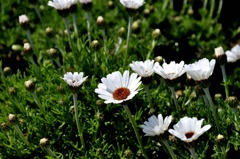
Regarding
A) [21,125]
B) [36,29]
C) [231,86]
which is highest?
[36,29]

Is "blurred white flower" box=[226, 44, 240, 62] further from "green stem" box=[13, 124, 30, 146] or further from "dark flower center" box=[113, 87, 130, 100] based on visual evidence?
"green stem" box=[13, 124, 30, 146]

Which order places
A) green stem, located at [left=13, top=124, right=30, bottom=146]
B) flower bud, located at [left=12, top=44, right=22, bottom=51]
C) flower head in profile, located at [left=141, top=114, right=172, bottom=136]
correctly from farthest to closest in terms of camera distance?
flower bud, located at [left=12, top=44, right=22, bottom=51] < green stem, located at [left=13, top=124, right=30, bottom=146] < flower head in profile, located at [left=141, top=114, right=172, bottom=136]

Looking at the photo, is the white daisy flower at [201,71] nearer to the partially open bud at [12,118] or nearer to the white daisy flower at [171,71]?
the white daisy flower at [171,71]

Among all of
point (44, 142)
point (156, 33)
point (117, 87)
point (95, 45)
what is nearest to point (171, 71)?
point (117, 87)

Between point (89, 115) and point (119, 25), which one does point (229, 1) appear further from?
point (89, 115)

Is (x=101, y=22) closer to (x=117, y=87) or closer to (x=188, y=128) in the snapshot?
(x=117, y=87)

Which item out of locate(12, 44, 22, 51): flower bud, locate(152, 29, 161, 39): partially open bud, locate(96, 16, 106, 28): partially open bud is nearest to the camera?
locate(96, 16, 106, 28): partially open bud

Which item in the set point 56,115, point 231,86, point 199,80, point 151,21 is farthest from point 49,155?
point 151,21

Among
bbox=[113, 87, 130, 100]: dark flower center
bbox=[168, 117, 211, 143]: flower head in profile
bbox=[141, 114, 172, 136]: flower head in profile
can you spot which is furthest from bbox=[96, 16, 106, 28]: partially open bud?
bbox=[168, 117, 211, 143]: flower head in profile
